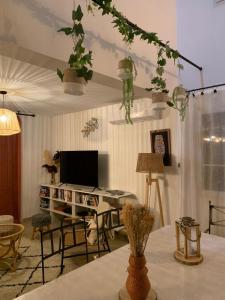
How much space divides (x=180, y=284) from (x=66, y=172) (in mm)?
3694

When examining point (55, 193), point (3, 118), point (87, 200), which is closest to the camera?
point (3, 118)

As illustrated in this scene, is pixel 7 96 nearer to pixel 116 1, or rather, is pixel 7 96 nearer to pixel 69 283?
pixel 116 1

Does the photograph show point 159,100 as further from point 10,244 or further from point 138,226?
point 10,244

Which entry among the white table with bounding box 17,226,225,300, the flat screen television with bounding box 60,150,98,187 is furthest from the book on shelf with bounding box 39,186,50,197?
the white table with bounding box 17,226,225,300

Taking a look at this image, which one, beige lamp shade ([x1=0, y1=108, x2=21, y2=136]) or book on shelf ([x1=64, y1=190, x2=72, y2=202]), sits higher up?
beige lamp shade ([x1=0, y1=108, x2=21, y2=136])

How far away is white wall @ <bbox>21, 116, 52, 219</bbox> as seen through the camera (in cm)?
491

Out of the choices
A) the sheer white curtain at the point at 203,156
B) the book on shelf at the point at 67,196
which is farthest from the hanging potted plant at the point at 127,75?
the book on shelf at the point at 67,196

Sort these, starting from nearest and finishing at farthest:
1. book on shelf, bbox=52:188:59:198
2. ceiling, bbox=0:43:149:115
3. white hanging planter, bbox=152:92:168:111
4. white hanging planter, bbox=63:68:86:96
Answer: white hanging planter, bbox=63:68:86:96, ceiling, bbox=0:43:149:115, white hanging planter, bbox=152:92:168:111, book on shelf, bbox=52:188:59:198

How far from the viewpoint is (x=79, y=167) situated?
439cm

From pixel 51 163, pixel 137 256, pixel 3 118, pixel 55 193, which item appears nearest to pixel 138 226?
pixel 137 256

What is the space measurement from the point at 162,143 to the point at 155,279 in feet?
7.76

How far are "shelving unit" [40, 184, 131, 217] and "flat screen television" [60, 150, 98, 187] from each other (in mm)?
157

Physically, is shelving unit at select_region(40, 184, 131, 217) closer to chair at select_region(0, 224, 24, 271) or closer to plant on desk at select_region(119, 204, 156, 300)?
chair at select_region(0, 224, 24, 271)

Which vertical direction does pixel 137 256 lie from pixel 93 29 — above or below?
below
